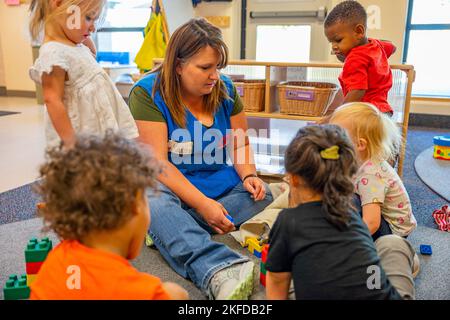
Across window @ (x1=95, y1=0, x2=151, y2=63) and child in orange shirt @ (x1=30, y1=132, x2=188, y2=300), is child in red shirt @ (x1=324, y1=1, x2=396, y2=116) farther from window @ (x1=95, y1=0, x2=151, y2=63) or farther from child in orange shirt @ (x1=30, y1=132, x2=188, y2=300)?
window @ (x1=95, y1=0, x2=151, y2=63)

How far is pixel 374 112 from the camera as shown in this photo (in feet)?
3.67

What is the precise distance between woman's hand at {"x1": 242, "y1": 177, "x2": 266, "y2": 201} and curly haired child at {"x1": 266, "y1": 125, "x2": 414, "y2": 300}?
23.7 inches

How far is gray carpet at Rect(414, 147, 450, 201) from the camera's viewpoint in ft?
6.73

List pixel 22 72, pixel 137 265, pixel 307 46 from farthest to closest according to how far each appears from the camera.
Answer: pixel 22 72
pixel 307 46
pixel 137 265

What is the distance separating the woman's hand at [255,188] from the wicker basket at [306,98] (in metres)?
0.73

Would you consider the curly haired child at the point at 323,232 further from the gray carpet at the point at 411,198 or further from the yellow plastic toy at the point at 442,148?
the yellow plastic toy at the point at 442,148

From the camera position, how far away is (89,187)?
24.6 inches

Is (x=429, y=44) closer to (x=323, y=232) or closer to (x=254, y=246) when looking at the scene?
(x=254, y=246)

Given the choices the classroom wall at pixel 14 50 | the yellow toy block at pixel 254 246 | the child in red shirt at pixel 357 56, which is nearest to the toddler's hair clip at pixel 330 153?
the yellow toy block at pixel 254 246

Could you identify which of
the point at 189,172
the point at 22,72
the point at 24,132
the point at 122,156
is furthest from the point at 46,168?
the point at 22,72

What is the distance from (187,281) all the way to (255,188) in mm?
413

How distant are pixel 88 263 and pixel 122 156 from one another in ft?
0.55
